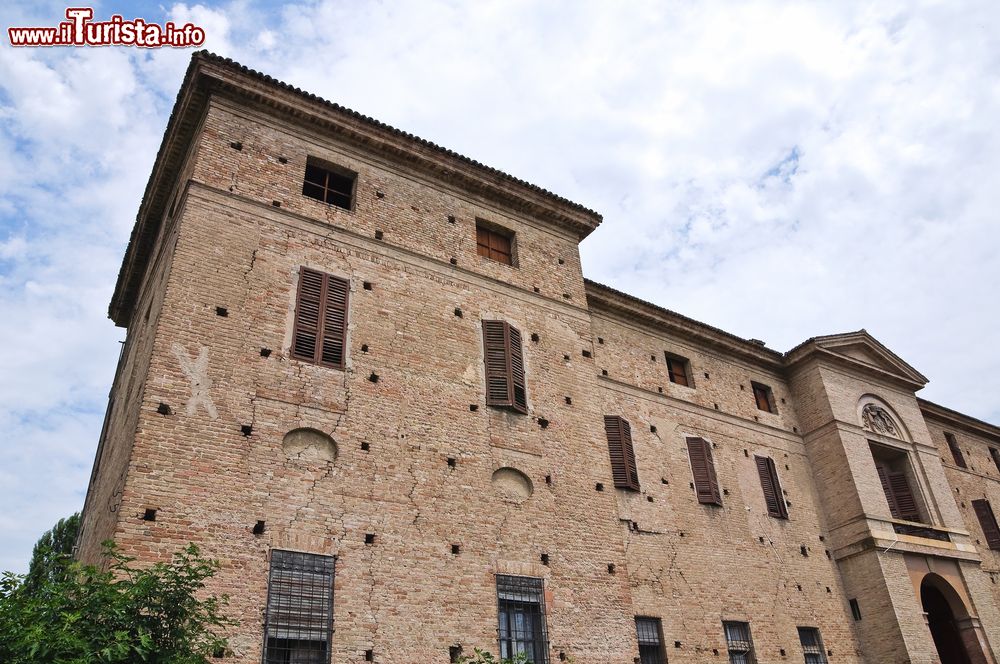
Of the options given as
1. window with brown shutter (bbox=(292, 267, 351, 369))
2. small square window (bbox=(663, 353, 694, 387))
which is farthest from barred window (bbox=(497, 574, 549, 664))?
small square window (bbox=(663, 353, 694, 387))

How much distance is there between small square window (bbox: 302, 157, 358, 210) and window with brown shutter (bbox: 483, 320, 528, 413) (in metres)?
3.42

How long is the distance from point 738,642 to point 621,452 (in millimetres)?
4430

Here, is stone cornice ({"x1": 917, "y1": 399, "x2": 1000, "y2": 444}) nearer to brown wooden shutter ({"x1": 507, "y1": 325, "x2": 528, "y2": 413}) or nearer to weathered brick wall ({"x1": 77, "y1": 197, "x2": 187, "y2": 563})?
brown wooden shutter ({"x1": 507, "y1": 325, "x2": 528, "y2": 413})

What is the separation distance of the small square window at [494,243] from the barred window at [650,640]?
744 centimetres

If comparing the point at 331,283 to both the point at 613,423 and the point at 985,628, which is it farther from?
the point at 985,628

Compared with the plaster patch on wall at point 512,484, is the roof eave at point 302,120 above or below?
above

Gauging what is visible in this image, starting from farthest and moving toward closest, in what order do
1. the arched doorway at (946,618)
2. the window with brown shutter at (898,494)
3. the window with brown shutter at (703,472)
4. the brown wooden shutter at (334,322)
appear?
the window with brown shutter at (898,494) < the arched doorway at (946,618) < the window with brown shutter at (703,472) < the brown wooden shutter at (334,322)

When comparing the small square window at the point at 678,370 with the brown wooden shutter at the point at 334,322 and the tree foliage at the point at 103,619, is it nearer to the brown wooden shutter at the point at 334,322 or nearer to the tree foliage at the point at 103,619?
the brown wooden shutter at the point at 334,322

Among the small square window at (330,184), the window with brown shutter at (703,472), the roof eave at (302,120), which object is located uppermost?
the roof eave at (302,120)

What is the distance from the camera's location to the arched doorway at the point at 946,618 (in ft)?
59.9

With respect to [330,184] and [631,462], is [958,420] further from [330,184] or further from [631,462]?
[330,184]

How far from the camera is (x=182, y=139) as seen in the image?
1305cm

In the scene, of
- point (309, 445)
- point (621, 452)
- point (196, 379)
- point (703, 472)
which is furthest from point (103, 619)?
point (703, 472)

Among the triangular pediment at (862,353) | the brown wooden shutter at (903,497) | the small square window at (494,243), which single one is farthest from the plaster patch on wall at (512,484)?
the brown wooden shutter at (903,497)
